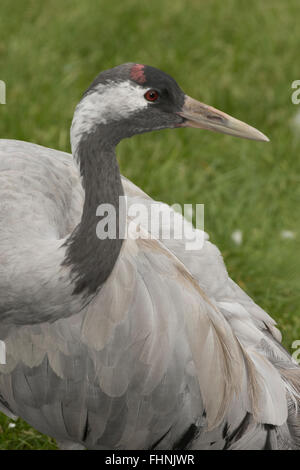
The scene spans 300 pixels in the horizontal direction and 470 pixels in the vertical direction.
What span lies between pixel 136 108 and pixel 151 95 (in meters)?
0.07

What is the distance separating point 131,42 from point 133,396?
348 centimetres

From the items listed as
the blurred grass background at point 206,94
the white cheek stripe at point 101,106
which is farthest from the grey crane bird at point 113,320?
the blurred grass background at point 206,94

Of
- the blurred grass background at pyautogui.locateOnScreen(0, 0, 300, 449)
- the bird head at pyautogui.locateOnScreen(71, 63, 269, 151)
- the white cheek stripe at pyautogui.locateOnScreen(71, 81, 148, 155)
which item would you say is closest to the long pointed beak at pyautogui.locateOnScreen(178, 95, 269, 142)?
the bird head at pyautogui.locateOnScreen(71, 63, 269, 151)

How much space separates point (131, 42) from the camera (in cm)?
550

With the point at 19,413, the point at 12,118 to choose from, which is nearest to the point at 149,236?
the point at 19,413

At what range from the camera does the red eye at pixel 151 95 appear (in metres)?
2.40

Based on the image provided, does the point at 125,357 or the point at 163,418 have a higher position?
the point at 125,357

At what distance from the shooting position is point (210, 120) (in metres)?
2.55

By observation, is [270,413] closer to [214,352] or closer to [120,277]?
[214,352]

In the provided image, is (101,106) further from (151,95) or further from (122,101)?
(151,95)

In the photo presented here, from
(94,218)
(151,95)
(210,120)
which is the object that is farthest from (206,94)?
(94,218)

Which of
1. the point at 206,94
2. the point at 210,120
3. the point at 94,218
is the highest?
the point at 206,94

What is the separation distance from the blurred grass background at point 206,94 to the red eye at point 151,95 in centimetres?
181

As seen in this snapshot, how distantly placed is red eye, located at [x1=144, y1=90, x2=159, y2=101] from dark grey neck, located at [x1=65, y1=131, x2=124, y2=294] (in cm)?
20
